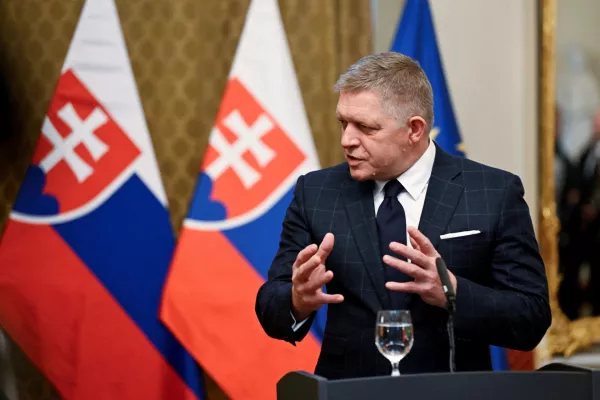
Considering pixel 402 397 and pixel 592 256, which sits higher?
pixel 402 397

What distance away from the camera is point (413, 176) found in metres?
2.70

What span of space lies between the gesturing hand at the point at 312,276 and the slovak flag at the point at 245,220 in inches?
69.2

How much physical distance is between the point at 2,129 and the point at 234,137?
111 centimetres

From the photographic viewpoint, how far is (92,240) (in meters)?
4.21

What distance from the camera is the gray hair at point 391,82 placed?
260 centimetres

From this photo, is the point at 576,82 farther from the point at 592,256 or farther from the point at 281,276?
the point at 281,276

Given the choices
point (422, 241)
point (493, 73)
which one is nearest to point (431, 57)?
point (493, 73)

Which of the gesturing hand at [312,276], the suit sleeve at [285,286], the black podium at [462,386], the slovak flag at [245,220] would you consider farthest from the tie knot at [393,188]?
the slovak flag at [245,220]

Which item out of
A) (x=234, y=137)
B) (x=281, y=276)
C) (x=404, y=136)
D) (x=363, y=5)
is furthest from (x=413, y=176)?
(x=363, y=5)

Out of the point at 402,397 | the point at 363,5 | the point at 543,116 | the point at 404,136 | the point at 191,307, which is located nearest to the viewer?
the point at 402,397

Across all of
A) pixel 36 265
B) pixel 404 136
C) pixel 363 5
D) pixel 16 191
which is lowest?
pixel 36 265

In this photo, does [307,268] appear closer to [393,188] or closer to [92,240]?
[393,188]

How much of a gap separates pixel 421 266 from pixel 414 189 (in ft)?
1.55

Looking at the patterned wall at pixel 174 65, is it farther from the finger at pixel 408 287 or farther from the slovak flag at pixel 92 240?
the finger at pixel 408 287
